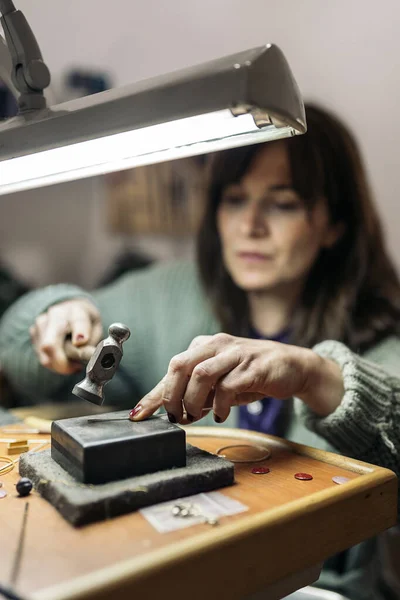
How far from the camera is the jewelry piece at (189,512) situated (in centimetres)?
48

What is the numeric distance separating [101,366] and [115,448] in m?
0.12

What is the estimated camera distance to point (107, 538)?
1.51 feet

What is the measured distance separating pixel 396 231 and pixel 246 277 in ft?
1.07

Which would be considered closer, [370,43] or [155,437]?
[155,437]

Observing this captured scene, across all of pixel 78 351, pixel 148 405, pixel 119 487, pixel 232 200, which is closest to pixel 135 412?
pixel 148 405

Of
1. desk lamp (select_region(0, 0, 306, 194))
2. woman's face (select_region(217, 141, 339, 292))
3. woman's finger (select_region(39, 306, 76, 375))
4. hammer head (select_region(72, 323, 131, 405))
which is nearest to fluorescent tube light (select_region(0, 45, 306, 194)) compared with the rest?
desk lamp (select_region(0, 0, 306, 194))

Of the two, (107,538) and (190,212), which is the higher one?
(190,212)

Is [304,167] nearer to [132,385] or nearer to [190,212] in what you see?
[190,212]

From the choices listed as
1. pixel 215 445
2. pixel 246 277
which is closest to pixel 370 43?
pixel 246 277

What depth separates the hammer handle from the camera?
0.83m

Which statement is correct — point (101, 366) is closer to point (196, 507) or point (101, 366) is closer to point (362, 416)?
point (196, 507)

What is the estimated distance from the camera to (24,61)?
25.9 inches

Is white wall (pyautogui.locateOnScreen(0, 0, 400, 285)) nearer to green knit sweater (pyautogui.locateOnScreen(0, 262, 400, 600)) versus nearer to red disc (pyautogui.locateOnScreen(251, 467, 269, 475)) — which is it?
green knit sweater (pyautogui.locateOnScreen(0, 262, 400, 600))

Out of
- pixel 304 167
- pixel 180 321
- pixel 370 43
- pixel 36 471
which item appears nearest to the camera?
pixel 36 471
